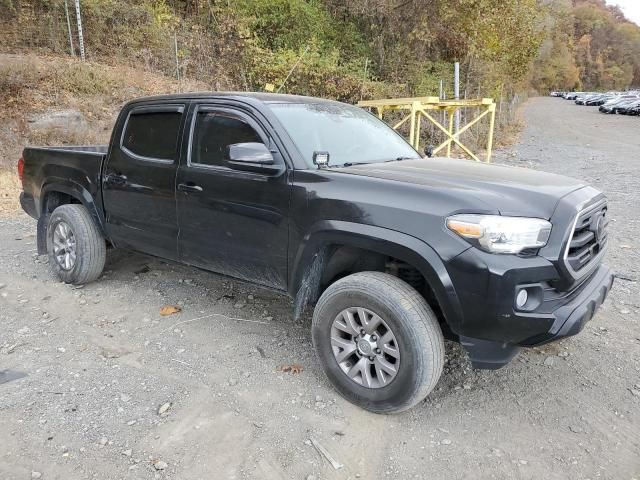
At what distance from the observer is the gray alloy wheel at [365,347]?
2922 millimetres

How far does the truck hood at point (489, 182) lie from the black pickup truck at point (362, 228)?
0.01m

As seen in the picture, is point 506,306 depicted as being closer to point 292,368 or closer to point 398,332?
point 398,332

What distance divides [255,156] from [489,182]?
145cm

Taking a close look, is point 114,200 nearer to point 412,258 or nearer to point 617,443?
point 412,258

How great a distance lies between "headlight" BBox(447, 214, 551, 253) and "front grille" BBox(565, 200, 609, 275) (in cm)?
23

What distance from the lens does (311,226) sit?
3.13 m

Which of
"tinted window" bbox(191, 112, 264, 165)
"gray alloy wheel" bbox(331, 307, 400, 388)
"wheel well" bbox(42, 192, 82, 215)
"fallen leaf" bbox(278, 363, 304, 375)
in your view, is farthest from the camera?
"wheel well" bbox(42, 192, 82, 215)

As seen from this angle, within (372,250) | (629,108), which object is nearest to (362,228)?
(372,250)

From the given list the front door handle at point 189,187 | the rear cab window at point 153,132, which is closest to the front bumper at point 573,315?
the front door handle at point 189,187

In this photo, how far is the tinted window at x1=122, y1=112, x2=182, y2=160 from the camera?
13.1ft

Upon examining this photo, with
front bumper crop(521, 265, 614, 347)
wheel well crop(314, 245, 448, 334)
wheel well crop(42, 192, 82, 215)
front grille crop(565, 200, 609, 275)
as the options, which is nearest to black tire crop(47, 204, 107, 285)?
wheel well crop(42, 192, 82, 215)

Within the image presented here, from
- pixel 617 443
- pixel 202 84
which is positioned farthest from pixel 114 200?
pixel 202 84

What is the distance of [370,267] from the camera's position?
3.27 metres

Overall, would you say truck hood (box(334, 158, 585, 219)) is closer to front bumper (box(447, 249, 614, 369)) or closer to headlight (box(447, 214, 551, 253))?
headlight (box(447, 214, 551, 253))
